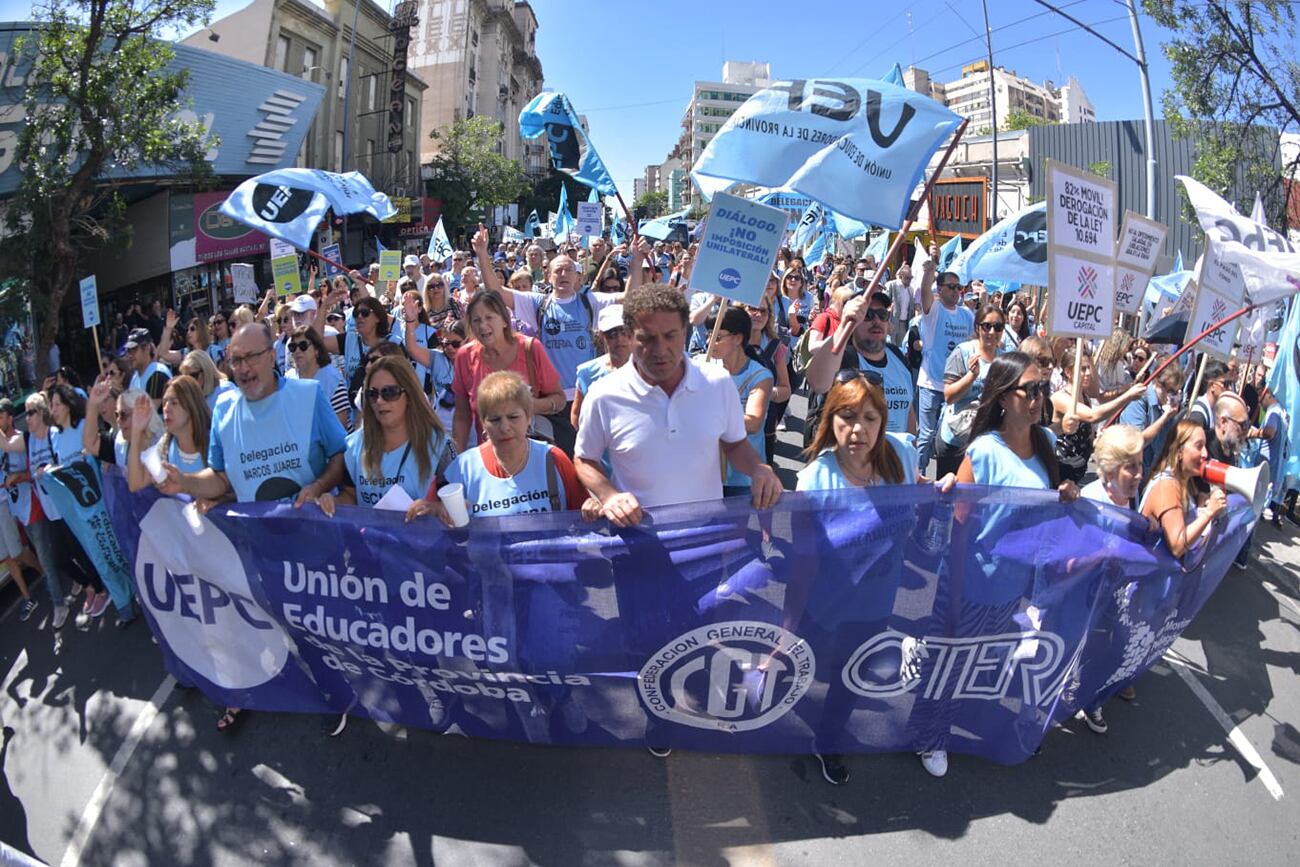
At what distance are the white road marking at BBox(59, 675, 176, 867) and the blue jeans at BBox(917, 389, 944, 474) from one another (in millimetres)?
5389

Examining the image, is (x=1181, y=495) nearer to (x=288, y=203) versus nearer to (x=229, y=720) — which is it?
(x=229, y=720)

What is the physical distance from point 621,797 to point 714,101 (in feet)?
479

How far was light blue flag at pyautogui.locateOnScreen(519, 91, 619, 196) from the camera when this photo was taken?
20.8 feet

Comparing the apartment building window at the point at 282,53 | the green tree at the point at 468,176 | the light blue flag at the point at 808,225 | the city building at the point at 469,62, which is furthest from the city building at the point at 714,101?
the light blue flag at the point at 808,225

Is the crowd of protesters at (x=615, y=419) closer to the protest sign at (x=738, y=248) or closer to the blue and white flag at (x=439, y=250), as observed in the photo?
the protest sign at (x=738, y=248)

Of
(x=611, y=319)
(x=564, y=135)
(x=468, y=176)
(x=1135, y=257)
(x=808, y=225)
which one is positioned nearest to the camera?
(x=611, y=319)

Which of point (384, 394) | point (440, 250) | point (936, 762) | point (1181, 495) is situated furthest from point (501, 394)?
point (440, 250)

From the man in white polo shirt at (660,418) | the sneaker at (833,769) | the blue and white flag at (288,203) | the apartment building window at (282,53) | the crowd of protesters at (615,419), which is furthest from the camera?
the apartment building window at (282,53)

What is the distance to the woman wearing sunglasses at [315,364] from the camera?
498 centimetres

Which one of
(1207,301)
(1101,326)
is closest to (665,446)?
(1101,326)

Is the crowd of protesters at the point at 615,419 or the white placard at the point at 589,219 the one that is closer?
the crowd of protesters at the point at 615,419

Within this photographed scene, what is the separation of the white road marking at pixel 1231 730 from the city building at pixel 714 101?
406 feet

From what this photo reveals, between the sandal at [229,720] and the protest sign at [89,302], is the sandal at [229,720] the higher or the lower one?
the lower one

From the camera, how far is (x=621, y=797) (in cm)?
317
